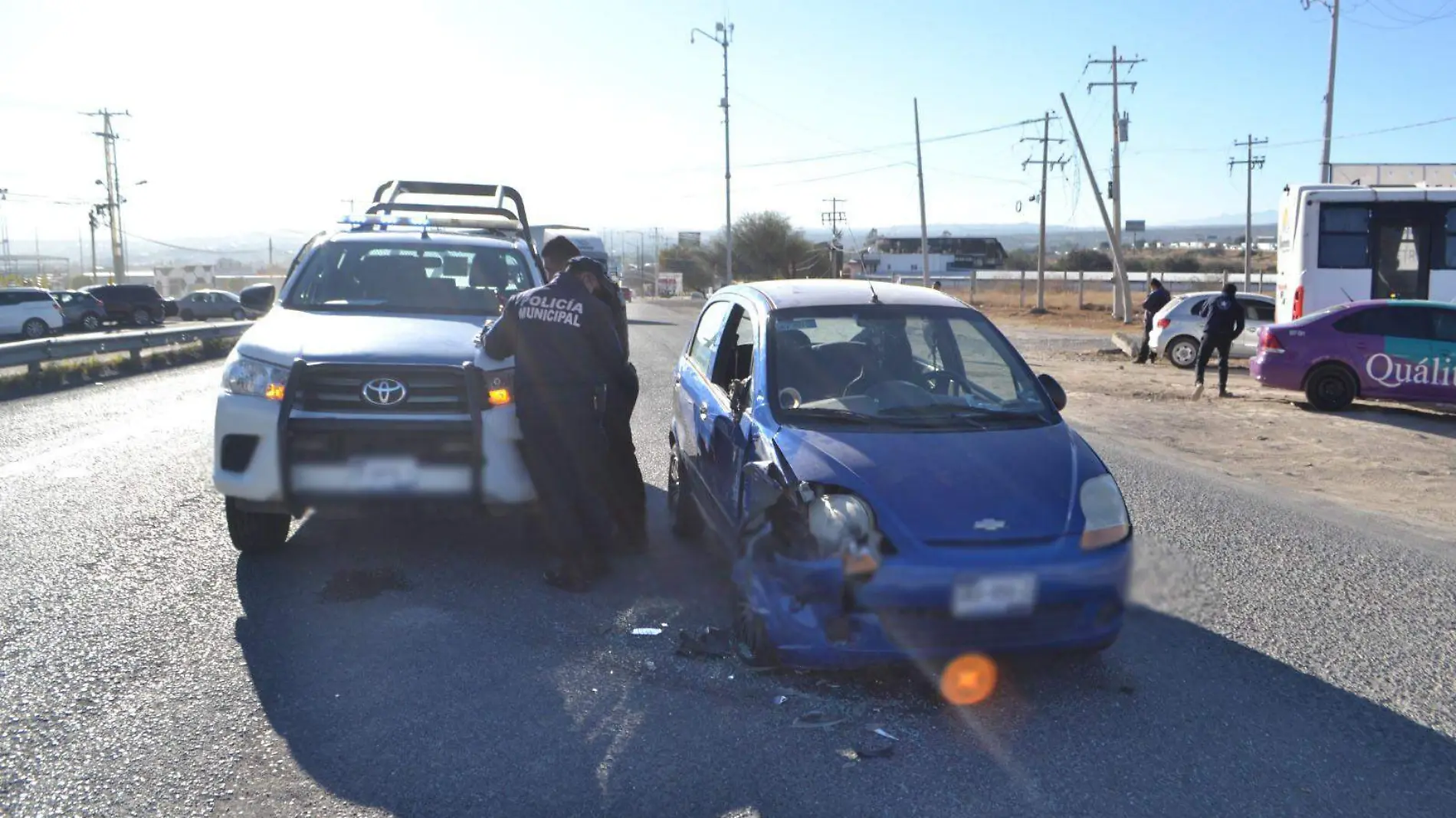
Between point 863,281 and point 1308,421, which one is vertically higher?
point 863,281

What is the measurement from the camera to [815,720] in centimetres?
436

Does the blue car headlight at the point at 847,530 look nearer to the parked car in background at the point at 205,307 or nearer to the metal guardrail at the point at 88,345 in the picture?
the metal guardrail at the point at 88,345

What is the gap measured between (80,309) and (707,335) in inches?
1616

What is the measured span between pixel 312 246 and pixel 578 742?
4.73 m

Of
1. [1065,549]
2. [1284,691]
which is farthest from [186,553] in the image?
[1284,691]

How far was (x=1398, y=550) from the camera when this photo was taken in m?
7.36

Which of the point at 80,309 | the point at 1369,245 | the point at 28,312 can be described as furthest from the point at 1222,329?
the point at 80,309

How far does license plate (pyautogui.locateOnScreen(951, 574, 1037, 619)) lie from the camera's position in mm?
4402

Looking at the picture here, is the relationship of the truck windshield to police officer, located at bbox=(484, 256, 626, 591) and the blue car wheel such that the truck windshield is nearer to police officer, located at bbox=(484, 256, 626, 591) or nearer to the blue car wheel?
police officer, located at bbox=(484, 256, 626, 591)

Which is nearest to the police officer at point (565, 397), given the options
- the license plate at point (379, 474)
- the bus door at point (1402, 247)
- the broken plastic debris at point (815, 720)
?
the license plate at point (379, 474)

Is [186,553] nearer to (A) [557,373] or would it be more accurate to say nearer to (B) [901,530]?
(A) [557,373]

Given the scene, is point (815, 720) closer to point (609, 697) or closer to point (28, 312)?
point (609, 697)

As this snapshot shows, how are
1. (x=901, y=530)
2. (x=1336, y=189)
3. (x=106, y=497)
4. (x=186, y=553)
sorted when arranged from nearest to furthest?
1. (x=901, y=530)
2. (x=186, y=553)
3. (x=106, y=497)
4. (x=1336, y=189)

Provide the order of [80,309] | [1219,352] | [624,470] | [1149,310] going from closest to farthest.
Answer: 1. [624,470]
2. [1219,352]
3. [1149,310]
4. [80,309]
